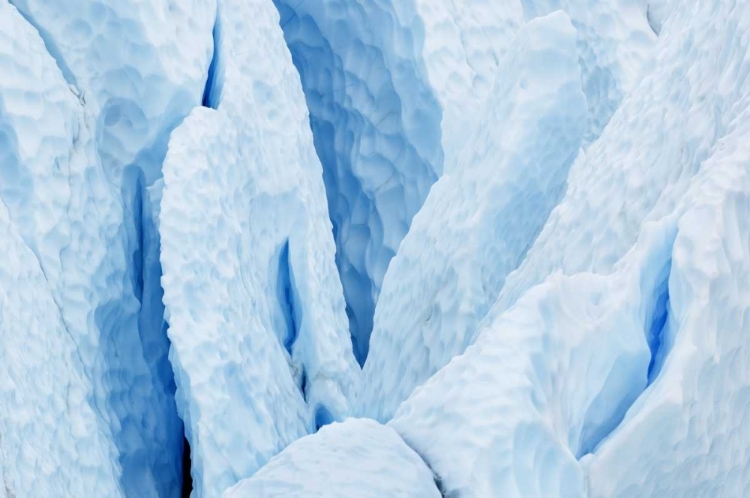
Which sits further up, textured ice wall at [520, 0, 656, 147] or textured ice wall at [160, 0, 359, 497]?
textured ice wall at [520, 0, 656, 147]

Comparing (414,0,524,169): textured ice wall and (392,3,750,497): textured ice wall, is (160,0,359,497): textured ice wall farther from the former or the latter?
(392,3,750,497): textured ice wall

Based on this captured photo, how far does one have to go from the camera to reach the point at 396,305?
86.4 inches

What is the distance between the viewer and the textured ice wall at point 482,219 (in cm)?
209

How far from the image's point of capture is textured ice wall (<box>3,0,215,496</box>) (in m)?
2.00

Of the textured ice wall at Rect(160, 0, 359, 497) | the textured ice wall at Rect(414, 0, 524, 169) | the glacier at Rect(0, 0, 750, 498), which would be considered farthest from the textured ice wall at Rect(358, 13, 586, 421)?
the textured ice wall at Rect(414, 0, 524, 169)

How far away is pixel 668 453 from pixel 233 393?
94 cm

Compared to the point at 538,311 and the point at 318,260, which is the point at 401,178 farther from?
the point at 538,311

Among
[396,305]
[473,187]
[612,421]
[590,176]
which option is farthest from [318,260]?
[612,421]

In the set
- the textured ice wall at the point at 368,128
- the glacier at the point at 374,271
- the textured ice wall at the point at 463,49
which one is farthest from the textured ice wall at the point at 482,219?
the textured ice wall at the point at 368,128

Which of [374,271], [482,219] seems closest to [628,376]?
[482,219]

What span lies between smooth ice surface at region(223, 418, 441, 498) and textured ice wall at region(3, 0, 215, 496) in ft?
2.72

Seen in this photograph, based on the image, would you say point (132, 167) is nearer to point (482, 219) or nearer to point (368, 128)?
point (482, 219)

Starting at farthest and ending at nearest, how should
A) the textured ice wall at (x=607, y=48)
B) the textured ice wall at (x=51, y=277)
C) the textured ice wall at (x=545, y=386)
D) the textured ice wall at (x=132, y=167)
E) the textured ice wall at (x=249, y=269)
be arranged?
1. the textured ice wall at (x=607, y=48)
2. the textured ice wall at (x=132, y=167)
3. the textured ice wall at (x=249, y=269)
4. the textured ice wall at (x=51, y=277)
5. the textured ice wall at (x=545, y=386)

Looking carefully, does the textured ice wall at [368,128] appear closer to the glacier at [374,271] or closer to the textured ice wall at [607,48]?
the glacier at [374,271]
